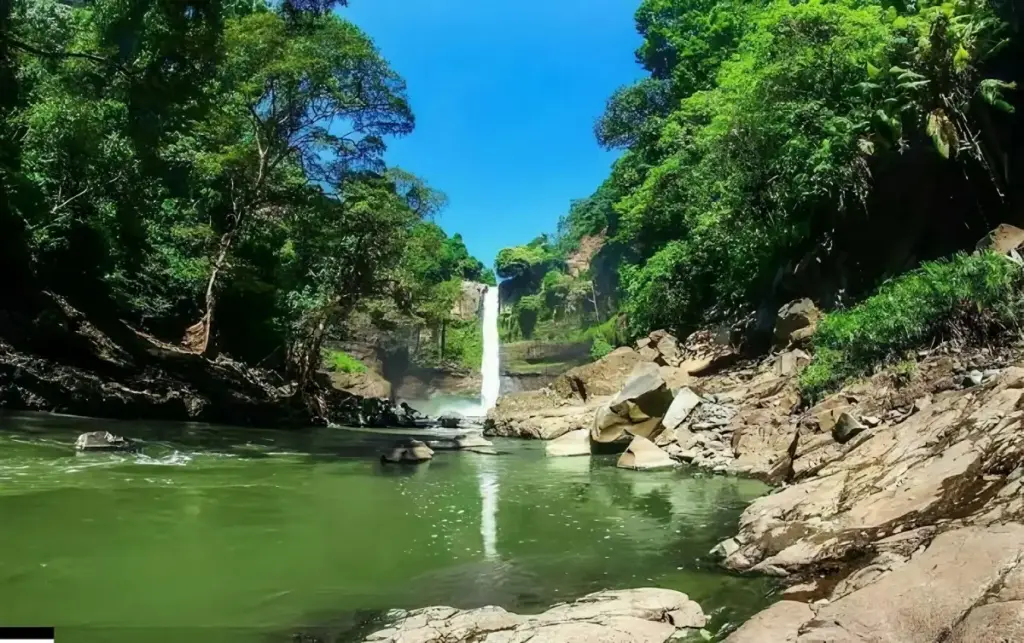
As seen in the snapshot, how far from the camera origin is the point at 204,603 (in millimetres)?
4566

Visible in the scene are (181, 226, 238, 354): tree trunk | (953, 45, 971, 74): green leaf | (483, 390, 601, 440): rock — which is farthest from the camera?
(181, 226, 238, 354): tree trunk

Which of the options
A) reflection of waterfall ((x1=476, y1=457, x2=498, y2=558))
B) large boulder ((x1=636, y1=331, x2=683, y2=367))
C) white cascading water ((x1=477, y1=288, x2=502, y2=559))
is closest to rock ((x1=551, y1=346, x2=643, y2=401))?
large boulder ((x1=636, y1=331, x2=683, y2=367))

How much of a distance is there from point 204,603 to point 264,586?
48cm

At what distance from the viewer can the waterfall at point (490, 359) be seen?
40516mm

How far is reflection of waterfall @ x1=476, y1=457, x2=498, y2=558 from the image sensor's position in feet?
21.3

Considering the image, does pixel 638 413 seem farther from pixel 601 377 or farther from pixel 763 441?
pixel 601 377

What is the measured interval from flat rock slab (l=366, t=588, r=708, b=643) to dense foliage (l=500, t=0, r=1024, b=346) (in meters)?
12.4

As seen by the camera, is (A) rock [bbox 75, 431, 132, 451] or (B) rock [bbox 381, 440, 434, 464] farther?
(B) rock [bbox 381, 440, 434, 464]

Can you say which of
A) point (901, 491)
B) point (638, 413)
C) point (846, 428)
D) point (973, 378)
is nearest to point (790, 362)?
point (638, 413)

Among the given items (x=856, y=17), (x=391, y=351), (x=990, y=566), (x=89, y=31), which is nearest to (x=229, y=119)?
(x=89, y=31)

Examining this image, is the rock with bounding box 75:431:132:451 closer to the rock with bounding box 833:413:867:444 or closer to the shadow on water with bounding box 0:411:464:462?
the shadow on water with bounding box 0:411:464:462

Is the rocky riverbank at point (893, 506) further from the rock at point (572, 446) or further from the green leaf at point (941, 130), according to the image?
the green leaf at point (941, 130)

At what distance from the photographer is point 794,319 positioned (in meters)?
16.1

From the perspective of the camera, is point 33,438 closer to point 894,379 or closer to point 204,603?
point 204,603
